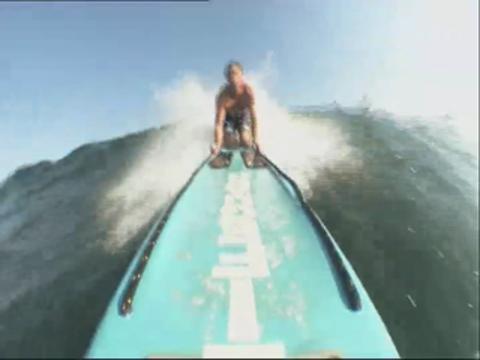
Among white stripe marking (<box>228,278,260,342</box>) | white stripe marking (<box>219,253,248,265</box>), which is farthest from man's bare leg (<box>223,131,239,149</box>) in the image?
white stripe marking (<box>228,278,260,342</box>)

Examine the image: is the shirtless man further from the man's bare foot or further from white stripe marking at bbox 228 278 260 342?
white stripe marking at bbox 228 278 260 342

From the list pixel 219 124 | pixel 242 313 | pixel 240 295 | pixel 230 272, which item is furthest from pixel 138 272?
pixel 219 124

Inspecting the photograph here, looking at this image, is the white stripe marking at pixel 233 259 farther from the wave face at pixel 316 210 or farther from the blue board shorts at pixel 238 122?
the blue board shorts at pixel 238 122

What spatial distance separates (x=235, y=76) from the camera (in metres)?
8.30

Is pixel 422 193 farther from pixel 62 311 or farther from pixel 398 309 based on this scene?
pixel 62 311

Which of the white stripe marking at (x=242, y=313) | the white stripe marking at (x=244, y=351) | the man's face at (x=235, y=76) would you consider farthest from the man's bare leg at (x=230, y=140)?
the white stripe marking at (x=244, y=351)

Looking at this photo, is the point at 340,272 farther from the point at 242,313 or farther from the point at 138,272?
the point at 138,272

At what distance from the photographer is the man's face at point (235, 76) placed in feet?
27.0

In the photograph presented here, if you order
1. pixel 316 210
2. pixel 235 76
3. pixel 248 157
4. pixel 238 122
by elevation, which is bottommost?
pixel 316 210

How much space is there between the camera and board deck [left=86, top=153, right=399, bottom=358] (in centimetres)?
432

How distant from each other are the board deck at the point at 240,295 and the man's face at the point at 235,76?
8.09 feet

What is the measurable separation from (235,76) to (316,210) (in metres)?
2.50

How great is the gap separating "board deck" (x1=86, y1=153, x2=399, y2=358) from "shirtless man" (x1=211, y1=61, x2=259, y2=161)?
2253 mm

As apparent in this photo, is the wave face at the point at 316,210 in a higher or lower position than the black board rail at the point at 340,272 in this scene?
lower
